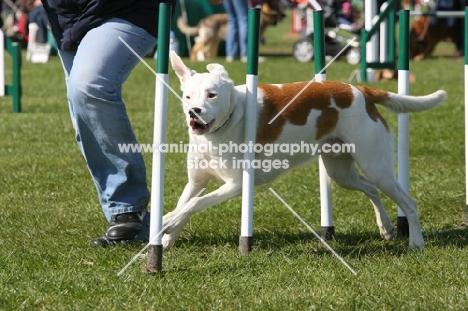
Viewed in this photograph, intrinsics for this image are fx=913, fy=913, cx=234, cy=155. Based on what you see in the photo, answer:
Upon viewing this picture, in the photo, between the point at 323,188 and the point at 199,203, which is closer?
the point at 199,203

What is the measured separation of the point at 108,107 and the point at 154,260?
944 mm

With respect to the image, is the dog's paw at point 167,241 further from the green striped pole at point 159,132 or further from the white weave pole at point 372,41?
the white weave pole at point 372,41

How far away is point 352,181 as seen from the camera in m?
5.60

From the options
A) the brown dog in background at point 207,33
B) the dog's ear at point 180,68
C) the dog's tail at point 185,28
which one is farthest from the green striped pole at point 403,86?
the dog's tail at point 185,28

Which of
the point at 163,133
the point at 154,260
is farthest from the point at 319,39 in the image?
the point at 154,260

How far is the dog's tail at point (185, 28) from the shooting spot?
1989cm

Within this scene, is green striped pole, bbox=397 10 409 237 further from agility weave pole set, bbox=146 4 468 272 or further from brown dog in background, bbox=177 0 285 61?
brown dog in background, bbox=177 0 285 61

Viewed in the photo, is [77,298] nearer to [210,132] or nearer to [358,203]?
[210,132]

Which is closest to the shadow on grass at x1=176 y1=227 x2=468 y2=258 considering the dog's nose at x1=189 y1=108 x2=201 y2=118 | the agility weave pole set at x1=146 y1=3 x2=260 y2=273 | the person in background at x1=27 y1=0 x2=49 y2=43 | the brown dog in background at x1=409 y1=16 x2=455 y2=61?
the agility weave pole set at x1=146 y1=3 x2=260 y2=273

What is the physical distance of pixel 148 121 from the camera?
10336 mm

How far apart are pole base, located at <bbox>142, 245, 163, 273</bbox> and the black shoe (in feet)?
2.32

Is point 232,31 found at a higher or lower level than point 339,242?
lower

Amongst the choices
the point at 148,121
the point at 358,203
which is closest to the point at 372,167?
the point at 358,203

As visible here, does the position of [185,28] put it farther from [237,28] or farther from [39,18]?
[39,18]
